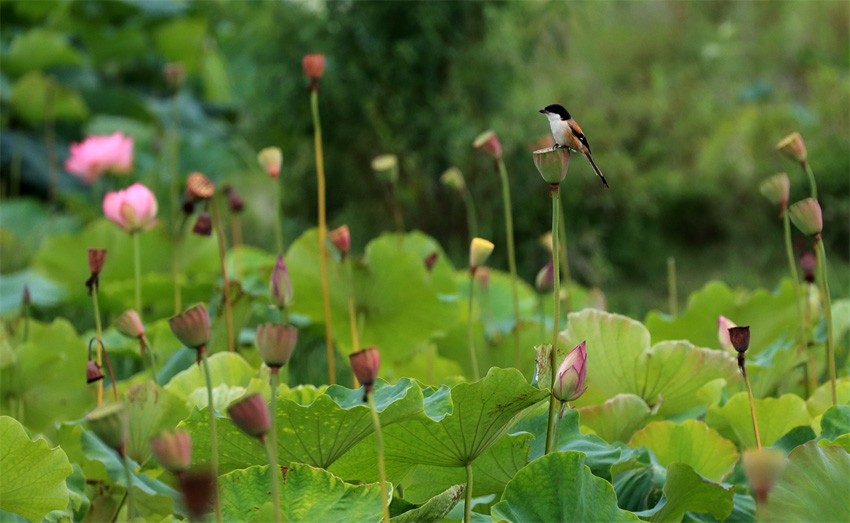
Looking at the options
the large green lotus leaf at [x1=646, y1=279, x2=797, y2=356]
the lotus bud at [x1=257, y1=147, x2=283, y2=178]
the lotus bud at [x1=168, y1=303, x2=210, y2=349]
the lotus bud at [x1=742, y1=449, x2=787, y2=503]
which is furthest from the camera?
→ the large green lotus leaf at [x1=646, y1=279, x2=797, y2=356]

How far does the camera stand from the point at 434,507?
1.56ft

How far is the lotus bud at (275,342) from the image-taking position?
0.38 metres

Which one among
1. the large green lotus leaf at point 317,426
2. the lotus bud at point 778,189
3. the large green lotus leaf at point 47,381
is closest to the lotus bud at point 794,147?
the lotus bud at point 778,189

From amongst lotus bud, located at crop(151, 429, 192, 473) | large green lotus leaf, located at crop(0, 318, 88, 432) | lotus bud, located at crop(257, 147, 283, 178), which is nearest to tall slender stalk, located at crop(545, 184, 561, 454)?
lotus bud, located at crop(151, 429, 192, 473)

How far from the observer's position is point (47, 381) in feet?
2.75

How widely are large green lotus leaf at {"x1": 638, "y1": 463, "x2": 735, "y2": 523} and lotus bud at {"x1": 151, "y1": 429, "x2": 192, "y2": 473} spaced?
31cm

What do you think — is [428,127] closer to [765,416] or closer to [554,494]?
[765,416]

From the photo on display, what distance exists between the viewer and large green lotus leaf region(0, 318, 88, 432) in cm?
81

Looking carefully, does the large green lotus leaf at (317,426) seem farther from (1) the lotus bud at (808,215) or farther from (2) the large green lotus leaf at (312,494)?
(1) the lotus bud at (808,215)

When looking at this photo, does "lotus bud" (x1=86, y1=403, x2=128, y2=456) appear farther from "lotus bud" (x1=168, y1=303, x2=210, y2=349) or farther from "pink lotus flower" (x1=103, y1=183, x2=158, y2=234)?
"pink lotus flower" (x1=103, y1=183, x2=158, y2=234)

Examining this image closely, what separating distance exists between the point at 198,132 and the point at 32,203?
0.99 metres

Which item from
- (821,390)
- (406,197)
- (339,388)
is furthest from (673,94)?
(339,388)

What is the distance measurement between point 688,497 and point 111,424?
372mm

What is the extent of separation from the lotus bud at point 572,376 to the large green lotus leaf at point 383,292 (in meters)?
0.51
